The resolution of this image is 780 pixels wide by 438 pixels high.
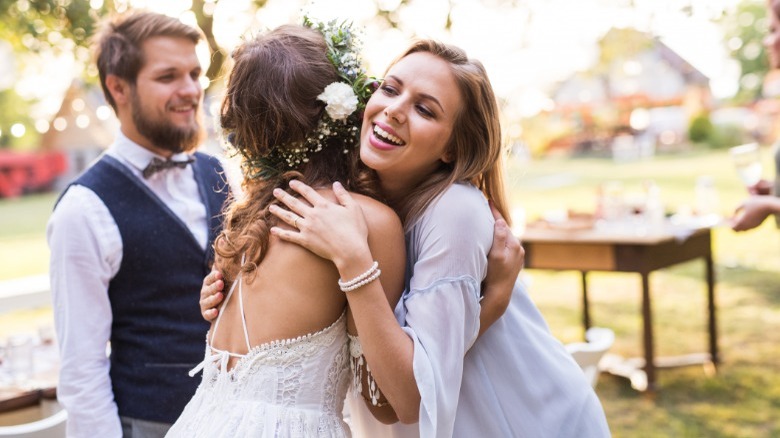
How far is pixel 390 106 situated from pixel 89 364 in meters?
1.32

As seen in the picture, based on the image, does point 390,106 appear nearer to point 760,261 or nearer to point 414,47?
point 414,47

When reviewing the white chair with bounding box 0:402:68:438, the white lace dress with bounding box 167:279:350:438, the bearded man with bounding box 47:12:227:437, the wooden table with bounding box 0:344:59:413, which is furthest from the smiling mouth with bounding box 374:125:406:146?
the wooden table with bounding box 0:344:59:413

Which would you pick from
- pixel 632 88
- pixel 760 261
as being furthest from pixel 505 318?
pixel 632 88

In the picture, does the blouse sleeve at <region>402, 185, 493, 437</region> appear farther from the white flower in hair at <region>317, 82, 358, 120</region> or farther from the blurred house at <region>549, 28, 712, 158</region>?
the blurred house at <region>549, 28, 712, 158</region>

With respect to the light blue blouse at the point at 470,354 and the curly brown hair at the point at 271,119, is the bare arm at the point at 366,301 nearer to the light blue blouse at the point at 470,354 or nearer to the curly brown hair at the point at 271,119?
the light blue blouse at the point at 470,354

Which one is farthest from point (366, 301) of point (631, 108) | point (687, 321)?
point (631, 108)

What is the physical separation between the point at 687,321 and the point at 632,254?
3.16 meters

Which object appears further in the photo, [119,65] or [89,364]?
[119,65]

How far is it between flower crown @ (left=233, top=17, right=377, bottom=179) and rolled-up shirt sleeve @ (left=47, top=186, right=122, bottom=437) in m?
0.72

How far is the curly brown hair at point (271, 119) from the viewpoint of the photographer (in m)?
1.92

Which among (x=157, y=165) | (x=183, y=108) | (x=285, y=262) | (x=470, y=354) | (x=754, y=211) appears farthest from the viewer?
(x=754, y=211)

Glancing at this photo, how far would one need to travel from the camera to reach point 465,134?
2014 mm

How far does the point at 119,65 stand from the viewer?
2.90 metres

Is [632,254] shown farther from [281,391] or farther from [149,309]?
[281,391]
